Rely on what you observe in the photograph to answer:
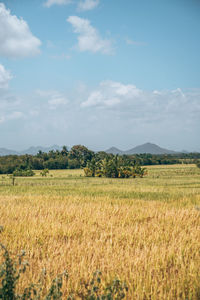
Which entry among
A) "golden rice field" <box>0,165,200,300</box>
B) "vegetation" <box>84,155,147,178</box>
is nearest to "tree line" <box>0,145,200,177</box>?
"vegetation" <box>84,155,147,178</box>

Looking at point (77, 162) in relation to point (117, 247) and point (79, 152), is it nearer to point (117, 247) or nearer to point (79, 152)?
point (79, 152)

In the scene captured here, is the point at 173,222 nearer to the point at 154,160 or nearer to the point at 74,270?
the point at 74,270

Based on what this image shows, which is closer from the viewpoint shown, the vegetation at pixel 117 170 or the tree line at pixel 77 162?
the vegetation at pixel 117 170

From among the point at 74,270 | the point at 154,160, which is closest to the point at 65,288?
the point at 74,270

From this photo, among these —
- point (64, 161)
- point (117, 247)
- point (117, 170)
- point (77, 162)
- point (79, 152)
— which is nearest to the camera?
point (117, 247)

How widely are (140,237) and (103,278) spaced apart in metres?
2.25

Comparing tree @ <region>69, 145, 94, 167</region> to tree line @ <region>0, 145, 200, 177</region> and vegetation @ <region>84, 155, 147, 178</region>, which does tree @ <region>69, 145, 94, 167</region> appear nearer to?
tree line @ <region>0, 145, 200, 177</region>

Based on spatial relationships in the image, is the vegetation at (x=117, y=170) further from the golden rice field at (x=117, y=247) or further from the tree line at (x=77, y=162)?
the golden rice field at (x=117, y=247)

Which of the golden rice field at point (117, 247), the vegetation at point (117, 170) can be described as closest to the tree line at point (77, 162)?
the vegetation at point (117, 170)

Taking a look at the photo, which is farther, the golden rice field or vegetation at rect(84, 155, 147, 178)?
vegetation at rect(84, 155, 147, 178)

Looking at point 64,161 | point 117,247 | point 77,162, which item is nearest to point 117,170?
point 117,247

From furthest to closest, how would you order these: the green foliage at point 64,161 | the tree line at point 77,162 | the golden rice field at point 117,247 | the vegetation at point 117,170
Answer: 1. the green foliage at point 64,161
2. the tree line at point 77,162
3. the vegetation at point 117,170
4. the golden rice field at point 117,247

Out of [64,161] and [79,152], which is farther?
[79,152]

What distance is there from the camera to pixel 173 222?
8.19 m
